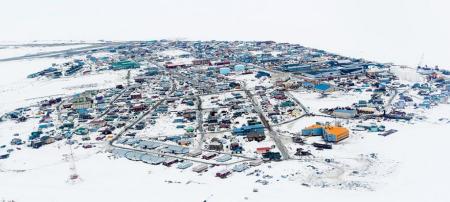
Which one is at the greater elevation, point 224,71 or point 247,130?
point 224,71

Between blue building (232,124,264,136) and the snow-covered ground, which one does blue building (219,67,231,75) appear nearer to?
blue building (232,124,264,136)

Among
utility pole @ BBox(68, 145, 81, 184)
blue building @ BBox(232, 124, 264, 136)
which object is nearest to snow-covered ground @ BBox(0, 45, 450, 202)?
utility pole @ BBox(68, 145, 81, 184)

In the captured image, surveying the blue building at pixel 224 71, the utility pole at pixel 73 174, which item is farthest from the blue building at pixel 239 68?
the utility pole at pixel 73 174

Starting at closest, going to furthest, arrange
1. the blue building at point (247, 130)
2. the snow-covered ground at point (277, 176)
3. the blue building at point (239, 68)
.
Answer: the snow-covered ground at point (277, 176) → the blue building at point (247, 130) → the blue building at point (239, 68)

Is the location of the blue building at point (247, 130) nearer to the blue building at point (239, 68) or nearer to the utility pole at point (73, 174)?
the utility pole at point (73, 174)

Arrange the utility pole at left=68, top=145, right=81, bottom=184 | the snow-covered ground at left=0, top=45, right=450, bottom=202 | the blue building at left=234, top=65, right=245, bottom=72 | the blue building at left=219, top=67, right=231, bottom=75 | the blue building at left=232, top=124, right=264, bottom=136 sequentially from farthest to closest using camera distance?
the blue building at left=234, top=65, right=245, bottom=72 < the blue building at left=219, top=67, right=231, bottom=75 < the blue building at left=232, top=124, right=264, bottom=136 < the utility pole at left=68, top=145, right=81, bottom=184 < the snow-covered ground at left=0, top=45, right=450, bottom=202

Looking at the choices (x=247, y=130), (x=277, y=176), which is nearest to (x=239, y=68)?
(x=247, y=130)

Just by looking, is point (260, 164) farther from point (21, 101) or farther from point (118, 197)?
point (21, 101)

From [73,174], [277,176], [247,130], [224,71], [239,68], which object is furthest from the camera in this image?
[239,68]

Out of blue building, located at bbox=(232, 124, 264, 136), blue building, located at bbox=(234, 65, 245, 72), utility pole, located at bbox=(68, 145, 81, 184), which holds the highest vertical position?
blue building, located at bbox=(234, 65, 245, 72)

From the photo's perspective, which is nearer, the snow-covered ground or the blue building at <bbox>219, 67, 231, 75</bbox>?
the snow-covered ground

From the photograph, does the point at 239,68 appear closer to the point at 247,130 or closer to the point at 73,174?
the point at 247,130
